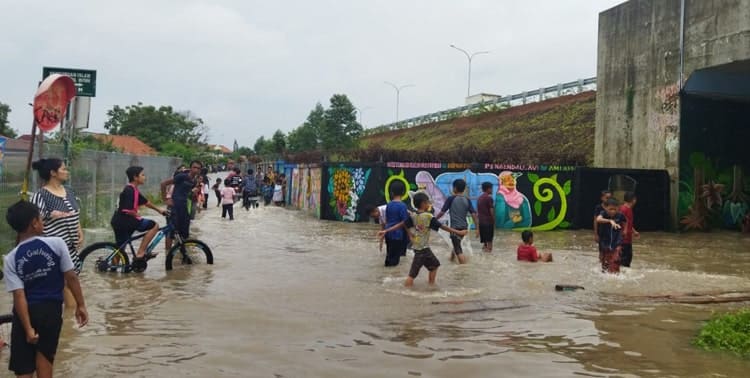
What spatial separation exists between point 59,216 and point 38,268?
271 cm

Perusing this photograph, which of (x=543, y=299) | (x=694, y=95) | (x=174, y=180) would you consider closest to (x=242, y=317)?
(x=543, y=299)

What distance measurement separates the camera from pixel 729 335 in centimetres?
653

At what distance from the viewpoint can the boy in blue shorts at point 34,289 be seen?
454 centimetres

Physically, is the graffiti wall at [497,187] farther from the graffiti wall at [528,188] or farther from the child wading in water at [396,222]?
the child wading in water at [396,222]

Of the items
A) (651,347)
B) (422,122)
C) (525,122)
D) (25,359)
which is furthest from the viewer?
(422,122)

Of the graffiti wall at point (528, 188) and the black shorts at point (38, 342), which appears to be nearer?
the black shorts at point (38, 342)

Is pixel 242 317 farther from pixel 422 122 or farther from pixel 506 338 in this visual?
pixel 422 122

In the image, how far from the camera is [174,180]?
12078mm

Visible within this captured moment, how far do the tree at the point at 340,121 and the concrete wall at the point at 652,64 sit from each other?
30.6 meters

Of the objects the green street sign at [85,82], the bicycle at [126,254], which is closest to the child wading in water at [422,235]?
the bicycle at [126,254]

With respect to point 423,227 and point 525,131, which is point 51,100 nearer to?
point 423,227

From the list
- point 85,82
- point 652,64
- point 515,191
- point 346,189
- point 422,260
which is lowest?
Result: point 422,260

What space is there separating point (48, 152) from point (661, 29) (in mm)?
17814

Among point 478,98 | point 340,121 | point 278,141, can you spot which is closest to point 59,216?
point 340,121
